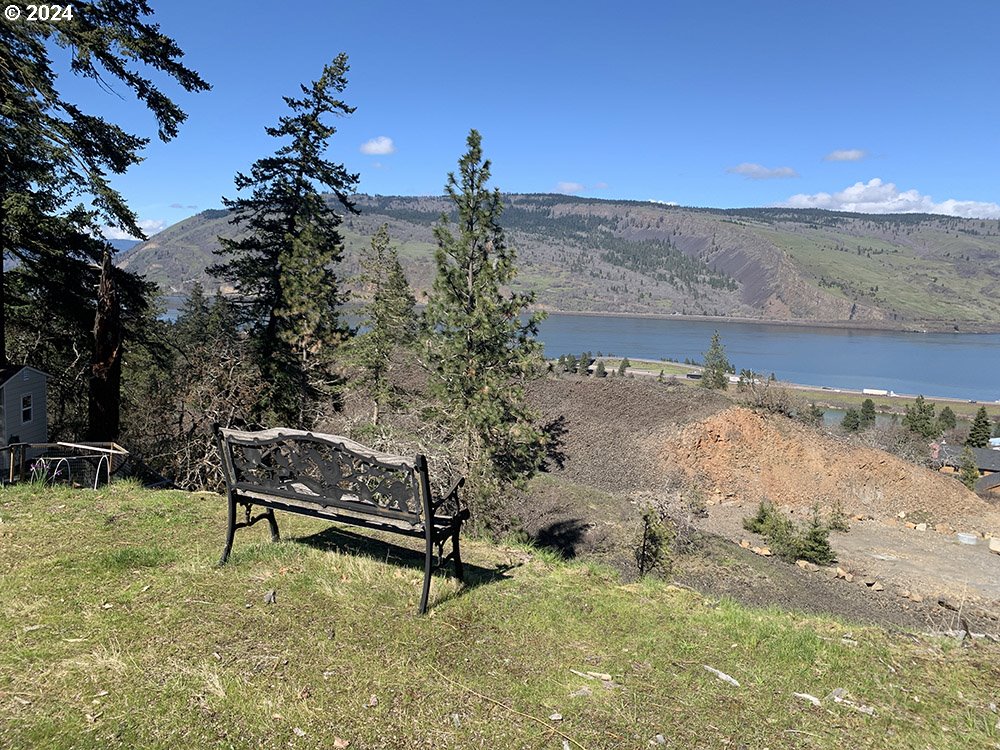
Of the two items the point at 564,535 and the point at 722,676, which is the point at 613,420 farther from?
the point at 722,676

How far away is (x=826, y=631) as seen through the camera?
5.28 meters

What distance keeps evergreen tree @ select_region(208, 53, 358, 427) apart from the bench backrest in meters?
10.9

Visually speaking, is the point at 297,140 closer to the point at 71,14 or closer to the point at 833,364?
the point at 71,14

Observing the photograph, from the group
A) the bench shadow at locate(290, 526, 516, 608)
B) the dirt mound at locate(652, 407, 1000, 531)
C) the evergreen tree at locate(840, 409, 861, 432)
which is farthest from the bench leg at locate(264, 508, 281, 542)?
the evergreen tree at locate(840, 409, 861, 432)

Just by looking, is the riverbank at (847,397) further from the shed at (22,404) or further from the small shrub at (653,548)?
the shed at (22,404)

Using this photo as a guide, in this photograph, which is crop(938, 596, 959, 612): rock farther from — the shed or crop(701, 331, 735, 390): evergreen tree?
crop(701, 331, 735, 390): evergreen tree

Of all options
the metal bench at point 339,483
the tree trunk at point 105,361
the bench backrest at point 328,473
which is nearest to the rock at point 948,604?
the metal bench at point 339,483

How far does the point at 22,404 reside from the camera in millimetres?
13180

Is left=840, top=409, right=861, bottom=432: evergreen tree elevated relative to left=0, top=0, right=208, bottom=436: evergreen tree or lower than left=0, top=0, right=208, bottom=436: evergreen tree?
lower

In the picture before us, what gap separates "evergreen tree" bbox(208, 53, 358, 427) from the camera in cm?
1652

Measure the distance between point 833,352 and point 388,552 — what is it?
164 metres

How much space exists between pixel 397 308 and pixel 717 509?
17.7 metres

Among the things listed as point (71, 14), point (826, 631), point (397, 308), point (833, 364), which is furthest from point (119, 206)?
point (833, 364)

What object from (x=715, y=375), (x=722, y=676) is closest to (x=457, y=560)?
(x=722, y=676)
